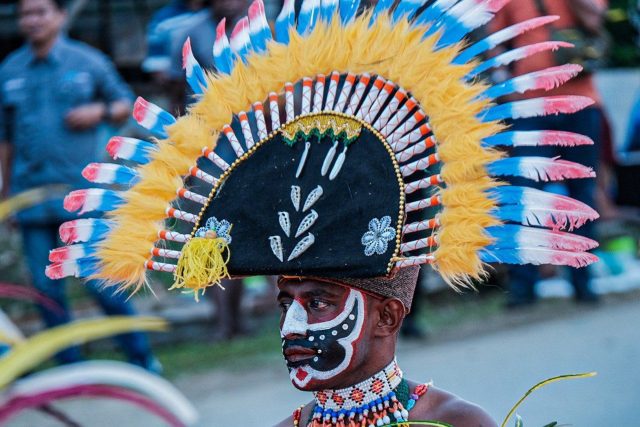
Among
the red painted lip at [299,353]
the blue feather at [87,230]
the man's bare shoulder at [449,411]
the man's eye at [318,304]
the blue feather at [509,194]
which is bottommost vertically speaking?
the man's bare shoulder at [449,411]

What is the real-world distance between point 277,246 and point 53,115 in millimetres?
3838

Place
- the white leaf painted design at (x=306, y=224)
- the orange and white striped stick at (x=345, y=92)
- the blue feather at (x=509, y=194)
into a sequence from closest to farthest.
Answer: the blue feather at (x=509, y=194) → the white leaf painted design at (x=306, y=224) → the orange and white striped stick at (x=345, y=92)

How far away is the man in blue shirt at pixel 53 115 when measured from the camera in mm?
6043

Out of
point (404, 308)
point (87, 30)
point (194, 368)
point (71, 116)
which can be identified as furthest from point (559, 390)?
point (87, 30)

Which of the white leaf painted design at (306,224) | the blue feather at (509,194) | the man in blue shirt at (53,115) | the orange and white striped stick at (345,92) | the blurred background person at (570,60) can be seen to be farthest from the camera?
the blurred background person at (570,60)

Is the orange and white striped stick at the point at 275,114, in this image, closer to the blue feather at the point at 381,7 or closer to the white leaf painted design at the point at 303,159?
the white leaf painted design at the point at 303,159

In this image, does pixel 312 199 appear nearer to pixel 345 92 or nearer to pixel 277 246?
pixel 277 246

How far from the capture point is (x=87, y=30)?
9562mm

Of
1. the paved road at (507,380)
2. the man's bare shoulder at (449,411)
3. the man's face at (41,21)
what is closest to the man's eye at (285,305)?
the man's bare shoulder at (449,411)

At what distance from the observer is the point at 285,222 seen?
2564mm

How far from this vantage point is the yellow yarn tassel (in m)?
2.55

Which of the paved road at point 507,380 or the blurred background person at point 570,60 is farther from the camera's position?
the blurred background person at point 570,60

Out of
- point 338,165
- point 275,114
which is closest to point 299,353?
point 338,165

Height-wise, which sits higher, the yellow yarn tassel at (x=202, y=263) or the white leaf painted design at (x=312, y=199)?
the white leaf painted design at (x=312, y=199)
